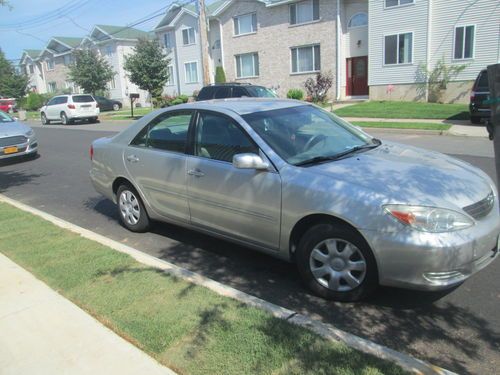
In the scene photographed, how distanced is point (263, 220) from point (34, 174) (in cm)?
859

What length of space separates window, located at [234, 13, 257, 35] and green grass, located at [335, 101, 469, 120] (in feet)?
44.3

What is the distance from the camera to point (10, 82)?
171ft

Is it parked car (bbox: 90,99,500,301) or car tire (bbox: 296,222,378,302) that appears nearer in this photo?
parked car (bbox: 90,99,500,301)

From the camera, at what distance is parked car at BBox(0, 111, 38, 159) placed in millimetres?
12273

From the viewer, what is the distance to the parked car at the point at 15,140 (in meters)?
12.3

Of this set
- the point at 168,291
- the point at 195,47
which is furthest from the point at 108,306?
the point at 195,47

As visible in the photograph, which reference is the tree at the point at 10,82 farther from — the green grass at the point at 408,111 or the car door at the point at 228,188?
the car door at the point at 228,188

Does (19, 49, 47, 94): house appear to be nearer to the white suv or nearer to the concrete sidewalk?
the white suv

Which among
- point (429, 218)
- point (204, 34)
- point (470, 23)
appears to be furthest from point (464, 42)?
point (429, 218)

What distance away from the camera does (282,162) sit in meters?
4.06

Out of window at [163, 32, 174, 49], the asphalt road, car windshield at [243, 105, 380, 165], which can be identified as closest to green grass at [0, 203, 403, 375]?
the asphalt road

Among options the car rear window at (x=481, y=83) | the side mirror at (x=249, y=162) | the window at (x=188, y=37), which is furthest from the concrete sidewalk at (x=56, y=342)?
the window at (x=188, y=37)

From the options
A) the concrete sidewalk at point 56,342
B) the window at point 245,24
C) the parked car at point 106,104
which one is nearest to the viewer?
the concrete sidewalk at point 56,342

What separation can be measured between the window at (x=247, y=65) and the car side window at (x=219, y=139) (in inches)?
1157
